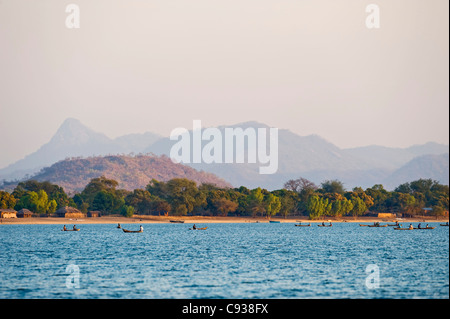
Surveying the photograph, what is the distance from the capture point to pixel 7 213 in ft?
604

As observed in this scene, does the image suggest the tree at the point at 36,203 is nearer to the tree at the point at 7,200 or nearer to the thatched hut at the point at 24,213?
the tree at the point at 7,200

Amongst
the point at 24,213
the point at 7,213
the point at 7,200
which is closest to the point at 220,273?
the point at 7,213

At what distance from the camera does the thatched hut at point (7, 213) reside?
182975mm

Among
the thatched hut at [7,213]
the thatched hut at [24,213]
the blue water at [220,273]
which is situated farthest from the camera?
the thatched hut at [24,213]

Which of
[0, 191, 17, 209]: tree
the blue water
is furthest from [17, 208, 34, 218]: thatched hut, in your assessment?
the blue water

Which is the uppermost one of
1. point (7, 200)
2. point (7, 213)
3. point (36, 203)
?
point (7, 200)

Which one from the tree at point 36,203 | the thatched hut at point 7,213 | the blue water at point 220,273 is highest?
the tree at point 36,203

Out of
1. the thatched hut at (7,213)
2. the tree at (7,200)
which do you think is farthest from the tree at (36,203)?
the thatched hut at (7,213)

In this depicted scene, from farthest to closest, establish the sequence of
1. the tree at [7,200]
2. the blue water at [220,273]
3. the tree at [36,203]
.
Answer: the tree at [36,203] < the tree at [7,200] < the blue water at [220,273]

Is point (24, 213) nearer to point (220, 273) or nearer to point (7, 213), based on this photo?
point (7, 213)

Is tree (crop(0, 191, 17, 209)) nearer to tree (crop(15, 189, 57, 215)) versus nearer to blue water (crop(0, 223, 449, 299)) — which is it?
tree (crop(15, 189, 57, 215))

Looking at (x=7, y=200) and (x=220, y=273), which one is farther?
(x=7, y=200)

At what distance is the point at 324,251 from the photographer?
9075 centimetres
